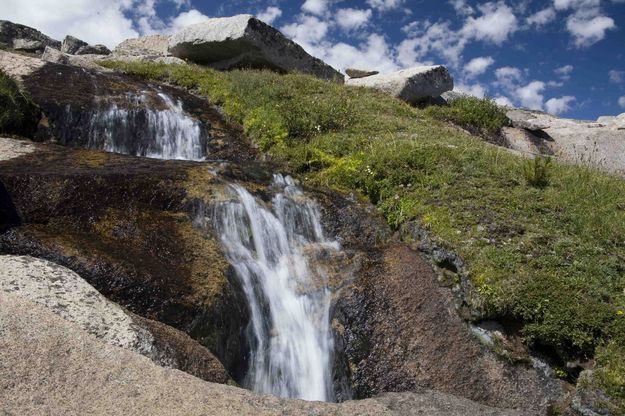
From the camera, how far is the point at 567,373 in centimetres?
807

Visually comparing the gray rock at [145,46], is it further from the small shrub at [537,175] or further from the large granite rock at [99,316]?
the large granite rock at [99,316]

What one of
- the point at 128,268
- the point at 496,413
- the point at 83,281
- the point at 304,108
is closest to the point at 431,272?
Answer: the point at 496,413

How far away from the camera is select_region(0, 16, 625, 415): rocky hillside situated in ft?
17.8

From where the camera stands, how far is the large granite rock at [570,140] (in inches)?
901

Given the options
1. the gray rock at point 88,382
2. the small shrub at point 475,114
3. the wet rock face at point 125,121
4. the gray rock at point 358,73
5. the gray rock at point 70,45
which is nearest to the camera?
the gray rock at point 88,382

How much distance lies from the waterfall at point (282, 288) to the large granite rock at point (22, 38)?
2075 centimetres

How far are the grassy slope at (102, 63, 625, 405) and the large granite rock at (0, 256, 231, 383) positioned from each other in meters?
4.92

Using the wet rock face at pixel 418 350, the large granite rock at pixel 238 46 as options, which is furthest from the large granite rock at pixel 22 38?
the wet rock face at pixel 418 350

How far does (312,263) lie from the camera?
9.91m

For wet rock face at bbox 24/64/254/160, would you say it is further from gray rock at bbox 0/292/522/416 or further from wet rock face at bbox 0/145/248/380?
gray rock at bbox 0/292/522/416

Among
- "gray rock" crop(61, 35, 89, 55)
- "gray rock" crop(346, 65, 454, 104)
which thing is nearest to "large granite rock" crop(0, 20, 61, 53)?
"gray rock" crop(61, 35, 89, 55)

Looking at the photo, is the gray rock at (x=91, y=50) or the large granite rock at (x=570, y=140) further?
the gray rock at (x=91, y=50)

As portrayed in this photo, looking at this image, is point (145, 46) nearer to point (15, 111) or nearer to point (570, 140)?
point (15, 111)

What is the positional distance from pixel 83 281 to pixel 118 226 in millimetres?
2096
